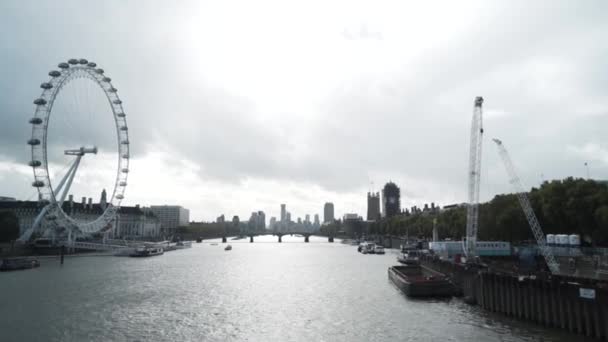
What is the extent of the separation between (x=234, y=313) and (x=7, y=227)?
104m

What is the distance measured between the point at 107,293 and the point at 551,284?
56.7 meters

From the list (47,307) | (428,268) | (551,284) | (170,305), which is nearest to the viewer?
(551,284)

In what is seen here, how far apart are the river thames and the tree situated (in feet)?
173

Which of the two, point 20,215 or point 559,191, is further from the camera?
point 20,215

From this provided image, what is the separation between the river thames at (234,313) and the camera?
42.2 m

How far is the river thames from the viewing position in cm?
4222

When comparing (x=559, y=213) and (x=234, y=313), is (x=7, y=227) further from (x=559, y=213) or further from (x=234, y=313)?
(x=559, y=213)

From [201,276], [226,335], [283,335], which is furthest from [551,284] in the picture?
[201,276]

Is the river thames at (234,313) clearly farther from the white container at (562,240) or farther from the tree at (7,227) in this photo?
the tree at (7,227)

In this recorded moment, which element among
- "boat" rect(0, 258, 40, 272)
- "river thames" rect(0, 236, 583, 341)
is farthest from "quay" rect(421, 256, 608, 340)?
"boat" rect(0, 258, 40, 272)

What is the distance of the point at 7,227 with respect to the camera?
127375 mm

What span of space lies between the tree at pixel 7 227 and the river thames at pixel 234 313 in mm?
52632

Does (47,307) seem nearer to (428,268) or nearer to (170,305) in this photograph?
(170,305)

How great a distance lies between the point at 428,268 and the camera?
8912 cm
